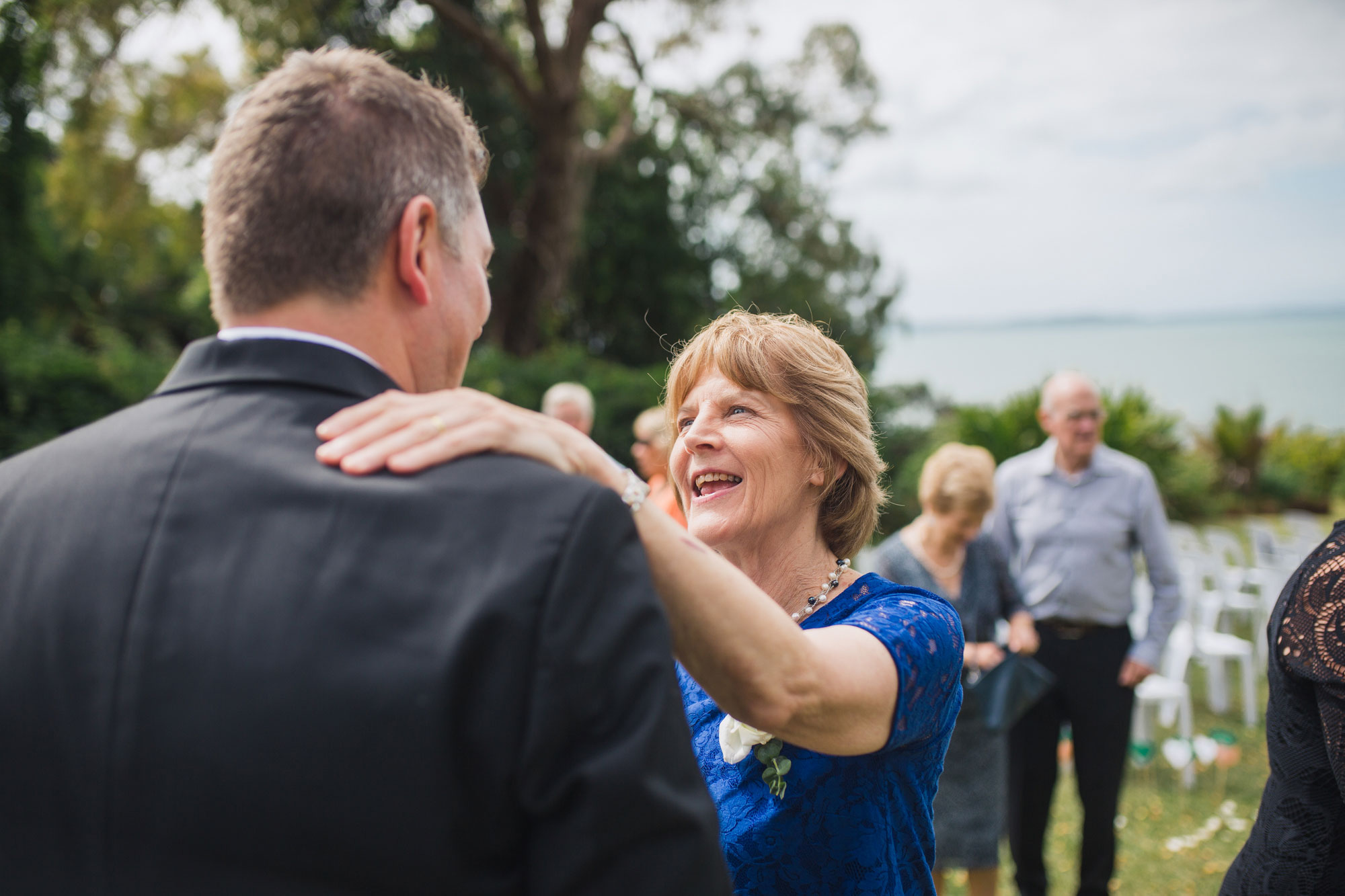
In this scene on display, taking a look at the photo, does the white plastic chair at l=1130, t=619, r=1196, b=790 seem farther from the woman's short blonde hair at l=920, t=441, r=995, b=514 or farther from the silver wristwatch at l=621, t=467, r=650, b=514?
the silver wristwatch at l=621, t=467, r=650, b=514

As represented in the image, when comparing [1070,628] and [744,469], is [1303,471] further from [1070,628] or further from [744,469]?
[744,469]

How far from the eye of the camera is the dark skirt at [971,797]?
4301 mm

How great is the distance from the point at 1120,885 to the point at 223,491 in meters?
5.40

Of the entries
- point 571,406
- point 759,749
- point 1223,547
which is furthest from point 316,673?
point 1223,547

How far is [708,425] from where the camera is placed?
220 centimetres

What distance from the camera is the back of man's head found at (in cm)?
110

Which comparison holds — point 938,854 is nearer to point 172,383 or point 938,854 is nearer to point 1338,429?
point 172,383

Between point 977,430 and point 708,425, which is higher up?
point 708,425

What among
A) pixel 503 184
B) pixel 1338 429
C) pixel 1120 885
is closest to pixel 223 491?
pixel 1120 885

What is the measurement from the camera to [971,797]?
14.4ft

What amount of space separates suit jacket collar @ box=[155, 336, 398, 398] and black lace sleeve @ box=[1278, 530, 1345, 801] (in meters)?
2.17

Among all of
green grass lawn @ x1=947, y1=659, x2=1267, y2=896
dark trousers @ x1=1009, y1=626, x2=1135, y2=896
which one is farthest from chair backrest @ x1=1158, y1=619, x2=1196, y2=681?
dark trousers @ x1=1009, y1=626, x2=1135, y2=896

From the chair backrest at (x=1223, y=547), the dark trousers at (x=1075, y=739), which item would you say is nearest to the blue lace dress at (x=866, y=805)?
the dark trousers at (x=1075, y=739)

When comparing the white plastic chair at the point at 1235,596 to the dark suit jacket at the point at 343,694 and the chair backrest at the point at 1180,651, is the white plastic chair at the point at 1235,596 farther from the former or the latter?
the dark suit jacket at the point at 343,694
